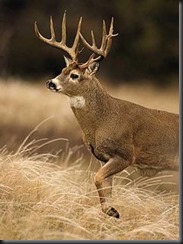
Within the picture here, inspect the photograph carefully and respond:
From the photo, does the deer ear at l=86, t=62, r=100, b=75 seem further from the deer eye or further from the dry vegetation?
the dry vegetation

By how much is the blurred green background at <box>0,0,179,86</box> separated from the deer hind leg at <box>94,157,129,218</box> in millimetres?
6333

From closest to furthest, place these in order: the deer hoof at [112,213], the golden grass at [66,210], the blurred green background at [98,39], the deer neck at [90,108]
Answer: the golden grass at [66,210], the deer hoof at [112,213], the deer neck at [90,108], the blurred green background at [98,39]

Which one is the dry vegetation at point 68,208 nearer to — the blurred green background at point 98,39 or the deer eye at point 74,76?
the deer eye at point 74,76

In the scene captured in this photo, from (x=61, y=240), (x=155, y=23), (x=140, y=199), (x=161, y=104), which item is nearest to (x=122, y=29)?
(x=155, y=23)

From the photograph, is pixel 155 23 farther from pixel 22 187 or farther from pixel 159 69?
pixel 22 187

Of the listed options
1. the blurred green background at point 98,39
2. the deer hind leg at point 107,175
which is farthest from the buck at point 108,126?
the blurred green background at point 98,39

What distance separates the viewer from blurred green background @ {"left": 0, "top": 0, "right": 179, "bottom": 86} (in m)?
13.2

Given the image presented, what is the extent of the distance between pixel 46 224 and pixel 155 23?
25.5 feet

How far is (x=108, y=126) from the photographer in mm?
6465

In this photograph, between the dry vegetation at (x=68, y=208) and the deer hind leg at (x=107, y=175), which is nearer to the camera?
the dry vegetation at (x=68, y=208)

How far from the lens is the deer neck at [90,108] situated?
645 cm

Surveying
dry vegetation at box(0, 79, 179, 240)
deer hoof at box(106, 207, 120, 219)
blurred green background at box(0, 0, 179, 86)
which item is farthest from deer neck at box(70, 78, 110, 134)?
blurred green background at box(0, 0, 179, 86)

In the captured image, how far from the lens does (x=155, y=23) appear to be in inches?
527

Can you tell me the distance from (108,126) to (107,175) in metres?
0.34
